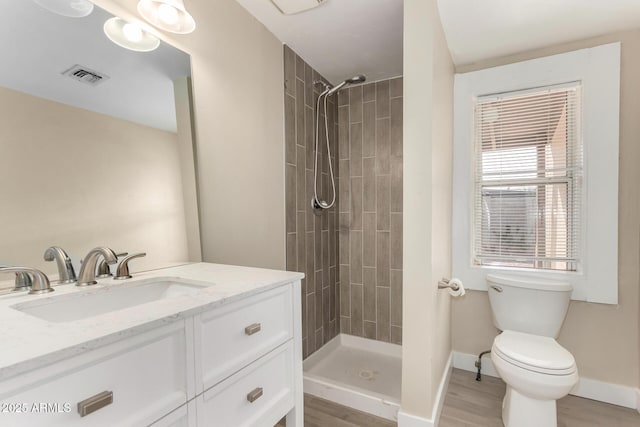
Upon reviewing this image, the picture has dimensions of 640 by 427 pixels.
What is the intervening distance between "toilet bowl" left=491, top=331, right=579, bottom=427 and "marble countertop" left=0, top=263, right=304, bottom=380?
1245 mm

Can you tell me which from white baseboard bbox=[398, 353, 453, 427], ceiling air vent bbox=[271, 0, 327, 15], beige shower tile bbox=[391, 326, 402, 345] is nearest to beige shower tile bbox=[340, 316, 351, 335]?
beige shower tile bbox=[391, 326, 402, 345]

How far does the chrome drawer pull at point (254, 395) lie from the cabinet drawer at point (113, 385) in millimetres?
275

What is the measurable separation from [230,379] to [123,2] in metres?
1.45

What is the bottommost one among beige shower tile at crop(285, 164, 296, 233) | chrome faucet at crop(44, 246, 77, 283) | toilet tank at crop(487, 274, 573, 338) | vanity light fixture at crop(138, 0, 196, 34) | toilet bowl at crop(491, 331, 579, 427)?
toilet bowl at crop(491, 331, 579, 427)

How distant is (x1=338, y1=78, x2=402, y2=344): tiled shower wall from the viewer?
259 centimetres

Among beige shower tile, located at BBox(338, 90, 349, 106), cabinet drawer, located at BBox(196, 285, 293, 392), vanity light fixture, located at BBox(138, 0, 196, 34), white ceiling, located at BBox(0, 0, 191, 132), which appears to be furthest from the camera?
beige shower tile, located at BBox(338, 90, 349, 106)

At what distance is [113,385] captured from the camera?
676 millimetres

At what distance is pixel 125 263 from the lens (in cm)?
121

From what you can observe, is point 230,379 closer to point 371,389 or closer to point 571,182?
point 371,389

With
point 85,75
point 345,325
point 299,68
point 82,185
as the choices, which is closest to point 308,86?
point 299,68

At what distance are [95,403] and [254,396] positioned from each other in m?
0.53

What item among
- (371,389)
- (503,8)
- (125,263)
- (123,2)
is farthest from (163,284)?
(503,8)

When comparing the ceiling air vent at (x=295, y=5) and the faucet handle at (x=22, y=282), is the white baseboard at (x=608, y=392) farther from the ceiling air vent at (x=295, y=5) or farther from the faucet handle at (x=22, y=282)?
the faucet handle at (x=22, y=282)

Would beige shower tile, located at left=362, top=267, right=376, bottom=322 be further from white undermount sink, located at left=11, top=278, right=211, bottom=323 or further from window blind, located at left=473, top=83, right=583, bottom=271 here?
white undermount sink, located at left=11, top=278, right=211, bottom=323
